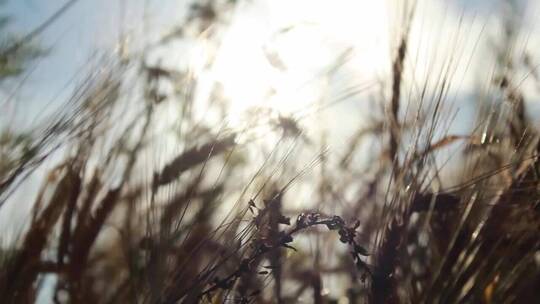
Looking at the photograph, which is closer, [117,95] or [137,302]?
[137,302]

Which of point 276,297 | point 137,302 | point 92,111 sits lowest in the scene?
point 137,302

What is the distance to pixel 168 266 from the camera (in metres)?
0.70

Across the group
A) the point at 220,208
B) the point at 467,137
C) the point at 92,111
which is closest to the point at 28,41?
the point at 92,111

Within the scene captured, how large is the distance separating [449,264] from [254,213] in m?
0.20

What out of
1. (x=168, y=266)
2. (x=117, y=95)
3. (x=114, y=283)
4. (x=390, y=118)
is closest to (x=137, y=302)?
(x=168, y=266)

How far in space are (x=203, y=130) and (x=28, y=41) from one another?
0.61ft

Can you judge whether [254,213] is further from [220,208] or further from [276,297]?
[276,297]

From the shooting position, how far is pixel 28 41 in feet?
2.72

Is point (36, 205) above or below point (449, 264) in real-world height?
above

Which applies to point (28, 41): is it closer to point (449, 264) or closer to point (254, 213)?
point (254, 213)

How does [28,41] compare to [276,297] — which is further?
[276,297]

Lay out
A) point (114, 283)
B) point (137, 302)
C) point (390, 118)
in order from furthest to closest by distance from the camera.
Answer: point (390, 118) < point (114, 283) < point (137, 302)

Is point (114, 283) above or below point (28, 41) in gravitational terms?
below

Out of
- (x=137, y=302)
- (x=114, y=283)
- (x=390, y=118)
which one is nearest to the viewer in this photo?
(x=137, y=302)
